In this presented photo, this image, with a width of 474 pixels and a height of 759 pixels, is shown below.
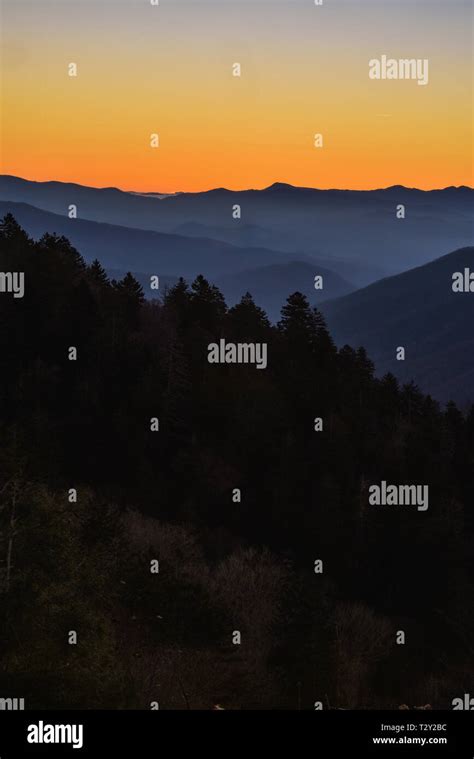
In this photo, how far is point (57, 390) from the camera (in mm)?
75875

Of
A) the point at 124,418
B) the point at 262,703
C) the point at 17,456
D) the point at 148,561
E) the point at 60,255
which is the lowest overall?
the point at 262,703

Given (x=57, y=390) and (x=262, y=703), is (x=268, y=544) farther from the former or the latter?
(x=262, y=703)

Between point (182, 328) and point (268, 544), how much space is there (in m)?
21.2

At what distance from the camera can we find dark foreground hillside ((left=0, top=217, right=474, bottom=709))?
148 ft

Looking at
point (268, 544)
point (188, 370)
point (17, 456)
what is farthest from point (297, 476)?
point (17, 456)

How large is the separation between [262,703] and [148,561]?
357 inches

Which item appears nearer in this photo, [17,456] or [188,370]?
[17,456]

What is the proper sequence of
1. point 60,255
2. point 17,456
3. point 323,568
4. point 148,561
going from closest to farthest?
point 17,456
point 148,561
point 323,568
point 60,255

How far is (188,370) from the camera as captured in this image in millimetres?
76625

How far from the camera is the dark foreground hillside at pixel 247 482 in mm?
45062

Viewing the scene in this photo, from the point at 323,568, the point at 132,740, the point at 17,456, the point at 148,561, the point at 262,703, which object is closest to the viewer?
the point at 132,740

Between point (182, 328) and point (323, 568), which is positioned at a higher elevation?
point (182, 328)

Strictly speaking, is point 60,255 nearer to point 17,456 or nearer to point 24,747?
point 17,456

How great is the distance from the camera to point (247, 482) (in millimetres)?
76125
